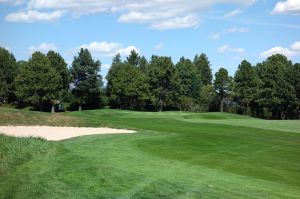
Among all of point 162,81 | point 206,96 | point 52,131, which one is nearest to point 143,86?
point 162,81

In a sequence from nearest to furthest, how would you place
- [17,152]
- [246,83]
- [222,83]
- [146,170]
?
1. [146,170]
2. [17,152]
3. [246,83]
4. [222,83]

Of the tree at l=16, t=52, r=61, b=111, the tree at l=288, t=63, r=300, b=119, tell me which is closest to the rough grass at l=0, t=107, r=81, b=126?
the tree at l=16, t=52, r=61, b=111

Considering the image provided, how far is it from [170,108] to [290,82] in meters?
30.4

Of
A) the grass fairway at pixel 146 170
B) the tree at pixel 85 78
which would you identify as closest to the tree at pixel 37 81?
the tree at pixel 85 78

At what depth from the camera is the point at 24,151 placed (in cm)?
1756

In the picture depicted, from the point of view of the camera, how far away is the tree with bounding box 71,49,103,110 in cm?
10025

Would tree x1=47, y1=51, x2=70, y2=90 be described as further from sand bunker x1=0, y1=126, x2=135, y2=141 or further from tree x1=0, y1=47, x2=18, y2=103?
sand bunker x1=0, y1=126, x2=135, y2=141

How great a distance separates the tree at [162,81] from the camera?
4070 inches

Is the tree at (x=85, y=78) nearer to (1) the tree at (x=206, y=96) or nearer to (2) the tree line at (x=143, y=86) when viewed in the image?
(2) the tree line at (x=143, y=86)

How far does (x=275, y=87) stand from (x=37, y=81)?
157 ft

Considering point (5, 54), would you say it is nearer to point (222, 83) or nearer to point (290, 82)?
point (222, 83)

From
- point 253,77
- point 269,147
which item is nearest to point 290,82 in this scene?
point 253,77

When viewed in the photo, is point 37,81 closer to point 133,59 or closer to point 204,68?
point 133,59

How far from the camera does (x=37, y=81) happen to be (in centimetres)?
8681
